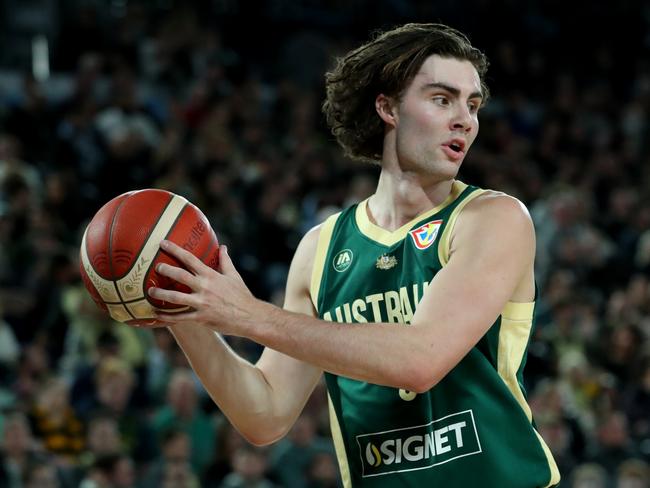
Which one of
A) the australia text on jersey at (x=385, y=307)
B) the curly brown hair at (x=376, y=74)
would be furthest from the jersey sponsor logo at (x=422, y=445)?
the curly brown hair at (x=376, y=74)

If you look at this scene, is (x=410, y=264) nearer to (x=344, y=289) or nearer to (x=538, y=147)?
(x=344, y=289)

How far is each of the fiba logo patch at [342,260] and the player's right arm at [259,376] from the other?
0.44 feet

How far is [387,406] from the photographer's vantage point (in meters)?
3.53

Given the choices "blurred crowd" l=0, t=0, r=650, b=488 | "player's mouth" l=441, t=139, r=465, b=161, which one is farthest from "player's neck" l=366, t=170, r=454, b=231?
"blurred crowd" l=0, t=0, r=650, b=488

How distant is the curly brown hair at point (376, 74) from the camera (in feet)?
12.2

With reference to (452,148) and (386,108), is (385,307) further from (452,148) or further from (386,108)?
(386,108)

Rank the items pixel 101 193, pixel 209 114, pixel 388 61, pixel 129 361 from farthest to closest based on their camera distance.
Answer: pixel 209 114 < pixel 101 193 < pixel 129 361 < pixel 388 61

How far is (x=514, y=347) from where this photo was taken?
3494 mm

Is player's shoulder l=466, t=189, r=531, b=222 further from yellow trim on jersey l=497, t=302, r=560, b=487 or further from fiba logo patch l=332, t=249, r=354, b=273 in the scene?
fiba logo patch l=332, t=249, r=354, b=273

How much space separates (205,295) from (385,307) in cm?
77

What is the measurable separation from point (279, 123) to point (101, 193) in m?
2.88

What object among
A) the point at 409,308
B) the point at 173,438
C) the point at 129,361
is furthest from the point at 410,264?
the point at 129,361

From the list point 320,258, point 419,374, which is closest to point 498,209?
point 419,374

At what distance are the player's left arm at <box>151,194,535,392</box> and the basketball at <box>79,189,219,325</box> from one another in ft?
0.28
